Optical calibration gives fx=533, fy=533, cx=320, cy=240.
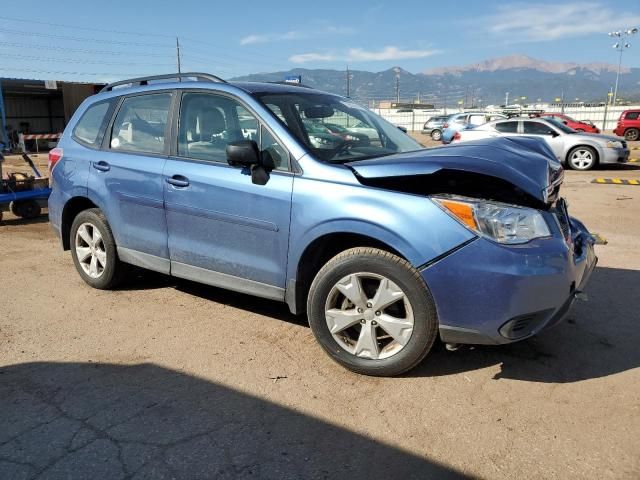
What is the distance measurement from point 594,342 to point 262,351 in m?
2.33

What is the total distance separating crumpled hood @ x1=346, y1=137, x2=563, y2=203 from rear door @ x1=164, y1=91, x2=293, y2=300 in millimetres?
589

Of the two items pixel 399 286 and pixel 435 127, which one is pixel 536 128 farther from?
pixel 435 127

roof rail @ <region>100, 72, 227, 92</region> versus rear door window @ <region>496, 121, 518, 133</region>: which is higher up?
roof rail @ <region>100, 72, 227, 92</region>

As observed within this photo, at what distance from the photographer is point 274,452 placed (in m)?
2.55

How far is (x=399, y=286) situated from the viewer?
10.0ft

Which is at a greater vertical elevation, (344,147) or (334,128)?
(334,128)

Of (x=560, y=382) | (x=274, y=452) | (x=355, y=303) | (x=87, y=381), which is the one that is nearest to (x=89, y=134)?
(x=87, y=381)

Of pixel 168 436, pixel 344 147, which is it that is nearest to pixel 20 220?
pixel 344 147

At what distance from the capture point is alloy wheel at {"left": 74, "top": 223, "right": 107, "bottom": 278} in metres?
4.79

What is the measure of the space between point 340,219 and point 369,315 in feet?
1.98

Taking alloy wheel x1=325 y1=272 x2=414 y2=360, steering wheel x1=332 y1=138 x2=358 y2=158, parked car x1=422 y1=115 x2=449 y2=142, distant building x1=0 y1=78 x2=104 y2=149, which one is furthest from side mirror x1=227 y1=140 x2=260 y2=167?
parked car x1=422 y1=115 x2=449 y2=142

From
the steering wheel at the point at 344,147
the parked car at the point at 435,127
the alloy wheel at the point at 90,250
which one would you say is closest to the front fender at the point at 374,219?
the steering wheel at the point at 344,147

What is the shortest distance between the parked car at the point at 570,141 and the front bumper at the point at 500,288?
39.3ft

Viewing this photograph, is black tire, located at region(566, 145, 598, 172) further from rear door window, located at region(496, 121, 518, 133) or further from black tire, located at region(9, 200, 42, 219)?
black tire, located at region(9, 200, 42, 219)
